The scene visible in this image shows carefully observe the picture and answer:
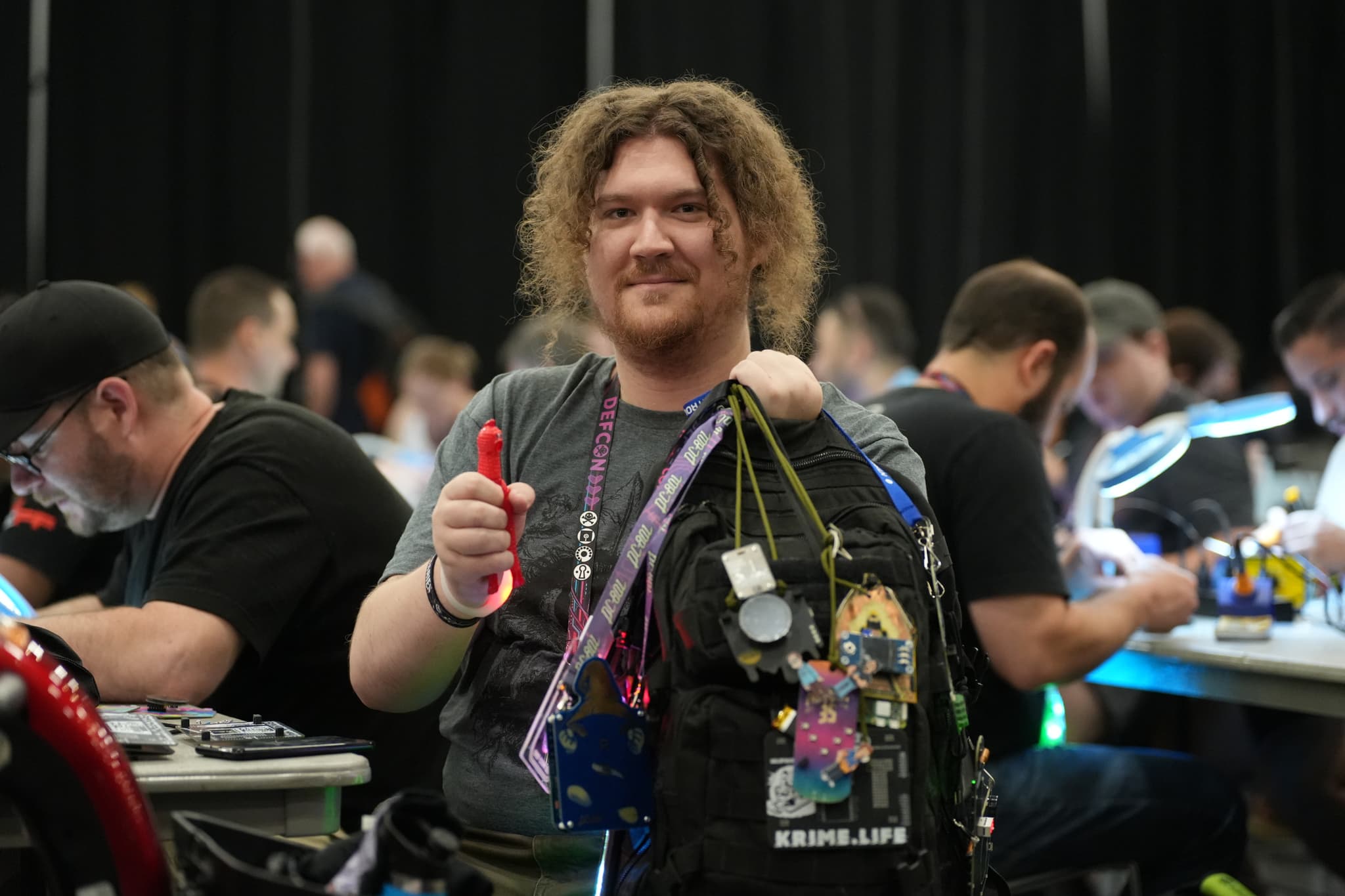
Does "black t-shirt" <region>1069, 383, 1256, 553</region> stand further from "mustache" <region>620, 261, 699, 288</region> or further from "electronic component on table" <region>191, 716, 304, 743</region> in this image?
"electronic component on table" <region>191, 716, 304, 743</region>

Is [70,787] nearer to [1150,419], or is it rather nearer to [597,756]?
[597,756]

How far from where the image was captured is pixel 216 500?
244 cm

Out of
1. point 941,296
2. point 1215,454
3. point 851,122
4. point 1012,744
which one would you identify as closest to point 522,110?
point 851,122

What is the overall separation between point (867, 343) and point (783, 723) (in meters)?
5.26

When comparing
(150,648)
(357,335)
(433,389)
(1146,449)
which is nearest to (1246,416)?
(1146,449)

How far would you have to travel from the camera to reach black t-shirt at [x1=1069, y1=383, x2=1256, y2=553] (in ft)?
13.3

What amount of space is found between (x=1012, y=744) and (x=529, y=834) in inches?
53.8

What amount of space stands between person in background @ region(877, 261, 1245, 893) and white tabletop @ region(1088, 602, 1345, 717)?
9cm

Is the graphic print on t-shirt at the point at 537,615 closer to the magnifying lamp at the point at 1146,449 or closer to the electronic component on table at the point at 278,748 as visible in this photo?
the electronic component on table at the point at 278,748

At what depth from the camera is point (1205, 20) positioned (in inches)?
368

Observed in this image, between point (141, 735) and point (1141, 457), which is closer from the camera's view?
point (141, 735)

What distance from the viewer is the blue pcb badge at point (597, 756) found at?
145 cm

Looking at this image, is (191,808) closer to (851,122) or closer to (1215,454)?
(1215,454)

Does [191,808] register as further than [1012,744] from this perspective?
No
